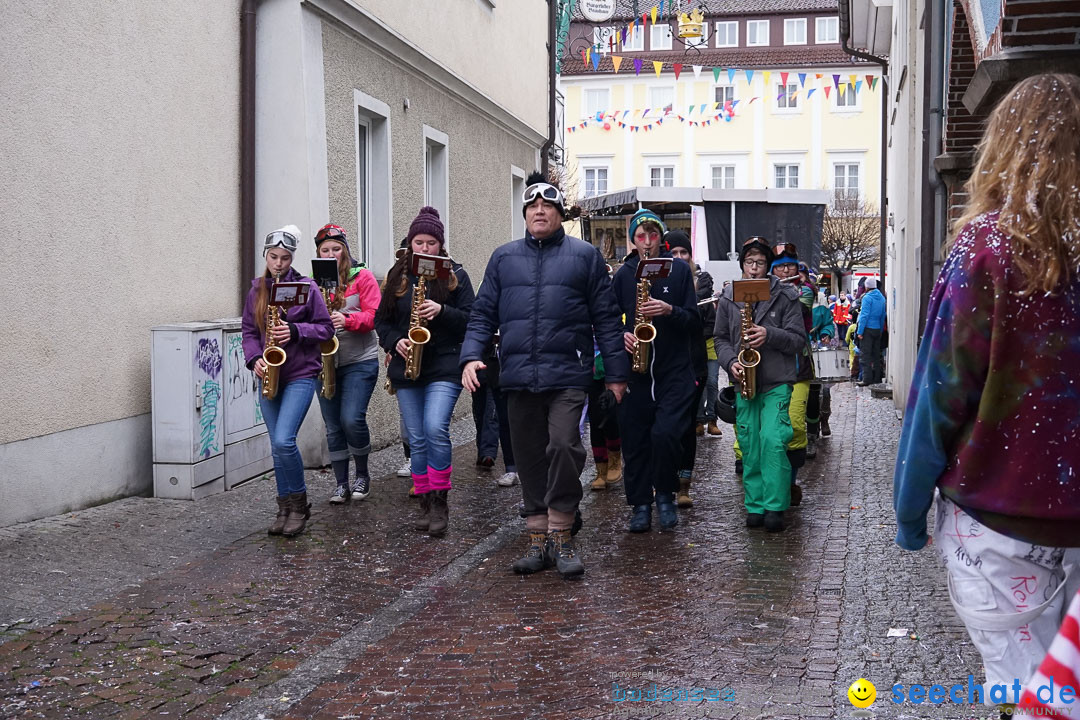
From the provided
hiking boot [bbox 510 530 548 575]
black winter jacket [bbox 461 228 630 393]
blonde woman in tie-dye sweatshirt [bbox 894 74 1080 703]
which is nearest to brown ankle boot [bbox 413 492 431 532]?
hiking boot [bbox 510 530 548 575]

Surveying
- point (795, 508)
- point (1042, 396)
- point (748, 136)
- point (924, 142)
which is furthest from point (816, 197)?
point (748, 136)

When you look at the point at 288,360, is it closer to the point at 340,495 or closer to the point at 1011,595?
the point at 340,495

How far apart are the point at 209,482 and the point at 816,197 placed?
1454 cm

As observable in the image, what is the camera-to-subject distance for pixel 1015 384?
2.73 m

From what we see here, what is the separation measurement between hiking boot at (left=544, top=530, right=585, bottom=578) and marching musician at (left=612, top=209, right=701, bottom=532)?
3.53ft

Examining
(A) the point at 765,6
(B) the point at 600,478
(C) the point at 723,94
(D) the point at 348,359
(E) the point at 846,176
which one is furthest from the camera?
(A) the point at 765,6

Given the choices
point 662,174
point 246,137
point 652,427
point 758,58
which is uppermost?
point 758,58

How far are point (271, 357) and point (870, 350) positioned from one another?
1466cm

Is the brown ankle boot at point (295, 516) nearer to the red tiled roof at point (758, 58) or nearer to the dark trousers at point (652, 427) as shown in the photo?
the dark trousers at point (652, 427)

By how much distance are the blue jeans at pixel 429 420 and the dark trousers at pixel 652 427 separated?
111cm

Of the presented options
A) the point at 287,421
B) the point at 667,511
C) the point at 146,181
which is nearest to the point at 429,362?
the point at 287,421

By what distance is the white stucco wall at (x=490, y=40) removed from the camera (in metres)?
13.4

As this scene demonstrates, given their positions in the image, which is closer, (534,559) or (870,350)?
(534,559)

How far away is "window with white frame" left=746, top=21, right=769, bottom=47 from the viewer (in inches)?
2235
